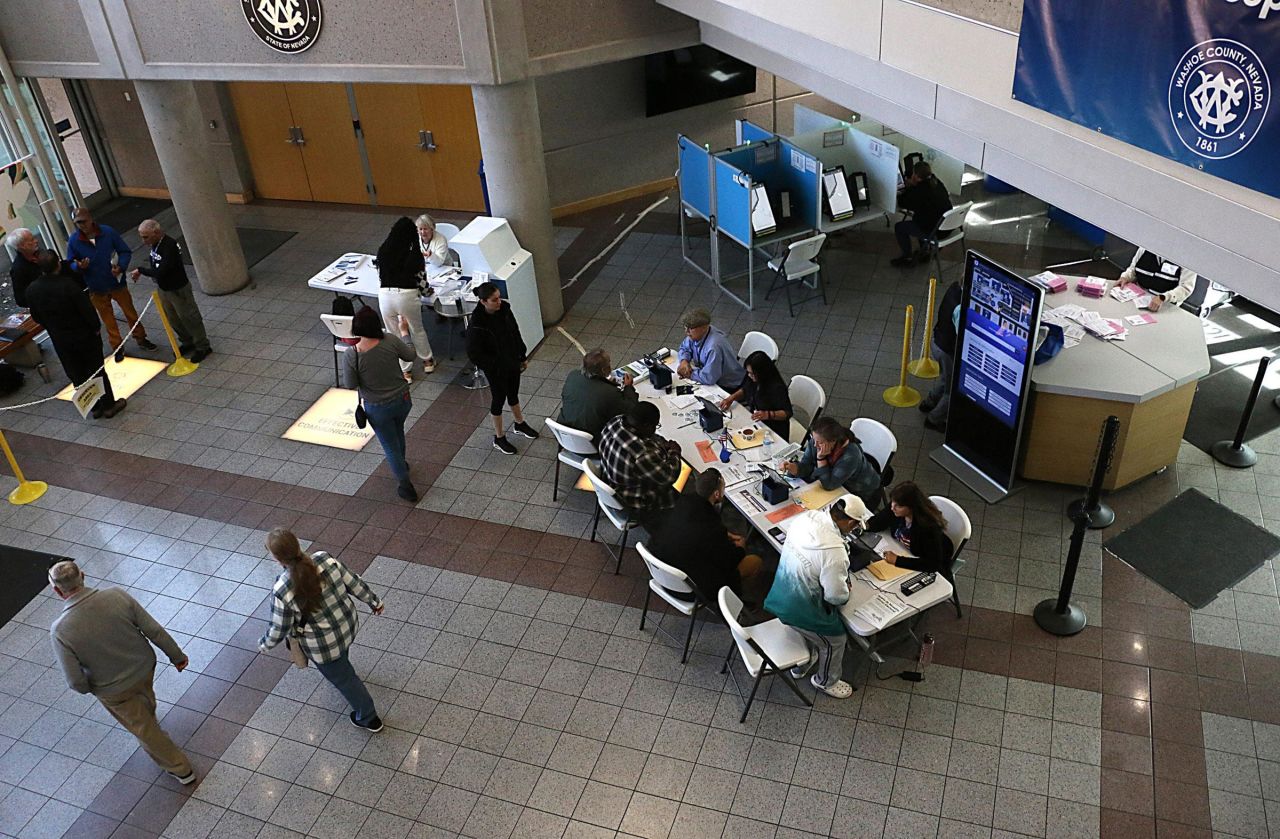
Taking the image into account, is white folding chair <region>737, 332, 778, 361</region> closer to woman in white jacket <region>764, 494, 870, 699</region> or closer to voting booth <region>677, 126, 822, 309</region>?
voting booth <region>677, 126, 822, 309</region>

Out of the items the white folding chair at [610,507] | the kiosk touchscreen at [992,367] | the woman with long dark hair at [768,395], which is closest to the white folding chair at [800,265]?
the kiosk touchscreen at [992,367]

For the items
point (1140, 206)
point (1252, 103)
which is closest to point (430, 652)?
point (1140, 206)

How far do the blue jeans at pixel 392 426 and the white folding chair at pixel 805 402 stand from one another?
2929 millimetres

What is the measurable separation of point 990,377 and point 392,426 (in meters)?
4.42

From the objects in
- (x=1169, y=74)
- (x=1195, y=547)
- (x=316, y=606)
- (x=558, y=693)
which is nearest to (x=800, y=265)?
(x=1195, y=547)

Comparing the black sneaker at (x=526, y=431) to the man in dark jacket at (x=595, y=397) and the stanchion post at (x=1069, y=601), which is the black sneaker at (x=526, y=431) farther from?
the stanchion post at (x=1069, y=601)

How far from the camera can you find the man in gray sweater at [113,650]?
5145 mm

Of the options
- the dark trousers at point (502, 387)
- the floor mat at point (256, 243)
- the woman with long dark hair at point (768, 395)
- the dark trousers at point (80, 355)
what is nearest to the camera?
the woman with long dark hair at point (768, 395)

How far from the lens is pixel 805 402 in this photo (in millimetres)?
7441

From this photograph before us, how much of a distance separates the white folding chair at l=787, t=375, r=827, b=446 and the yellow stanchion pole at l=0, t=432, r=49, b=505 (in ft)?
20.4

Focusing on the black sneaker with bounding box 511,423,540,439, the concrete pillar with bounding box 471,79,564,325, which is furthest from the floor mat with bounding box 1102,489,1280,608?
the concrete pillar with bounding box 471,79,564,325

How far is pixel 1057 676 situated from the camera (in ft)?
19.6

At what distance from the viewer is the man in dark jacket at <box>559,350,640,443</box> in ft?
23.0

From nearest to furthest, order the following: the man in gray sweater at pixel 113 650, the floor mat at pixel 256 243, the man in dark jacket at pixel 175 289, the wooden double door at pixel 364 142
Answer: the man in gray sweater at pixel 113 650 < the man in dark jacket at pixel 175 289 < the floor mat at pixel 256 243 < the wooden double door at pixel 364 142
